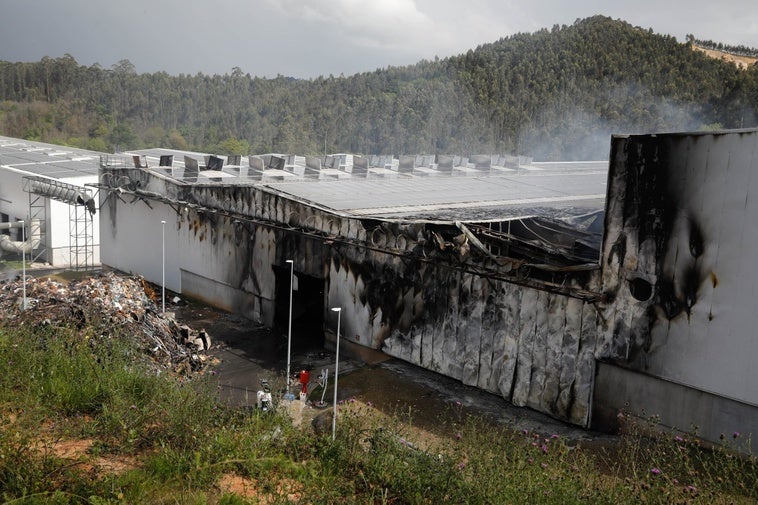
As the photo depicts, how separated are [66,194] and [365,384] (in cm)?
1586

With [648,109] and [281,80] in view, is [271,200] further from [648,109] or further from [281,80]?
[281,80]

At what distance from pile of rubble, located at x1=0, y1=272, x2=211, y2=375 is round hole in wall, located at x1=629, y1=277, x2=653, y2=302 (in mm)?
8133

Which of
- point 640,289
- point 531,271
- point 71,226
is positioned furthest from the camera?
point 71,226

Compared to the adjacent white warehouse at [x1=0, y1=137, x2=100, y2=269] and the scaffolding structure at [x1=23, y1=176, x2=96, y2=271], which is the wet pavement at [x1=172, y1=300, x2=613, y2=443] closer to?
the scaffolding structure at [x1=23, y1=176, x2=96, y2=271]

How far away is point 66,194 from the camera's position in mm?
23656

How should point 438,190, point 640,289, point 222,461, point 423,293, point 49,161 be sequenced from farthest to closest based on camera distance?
point 49,161 < point 438,190 < point 423,293 < point 640,289 < point 222,461

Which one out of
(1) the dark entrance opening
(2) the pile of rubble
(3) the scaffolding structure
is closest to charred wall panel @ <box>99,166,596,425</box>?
(1) the dark entrance opening

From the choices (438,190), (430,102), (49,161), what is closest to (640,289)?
(438,190)

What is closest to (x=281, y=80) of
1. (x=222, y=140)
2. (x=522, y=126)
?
(x=222, y=140)

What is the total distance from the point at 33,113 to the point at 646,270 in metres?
72.1

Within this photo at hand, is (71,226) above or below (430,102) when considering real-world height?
below

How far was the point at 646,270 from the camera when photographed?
1018 centimetres

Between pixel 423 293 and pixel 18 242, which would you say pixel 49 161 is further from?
pixel 423 293

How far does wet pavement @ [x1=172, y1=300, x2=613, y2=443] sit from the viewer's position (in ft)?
36.6
